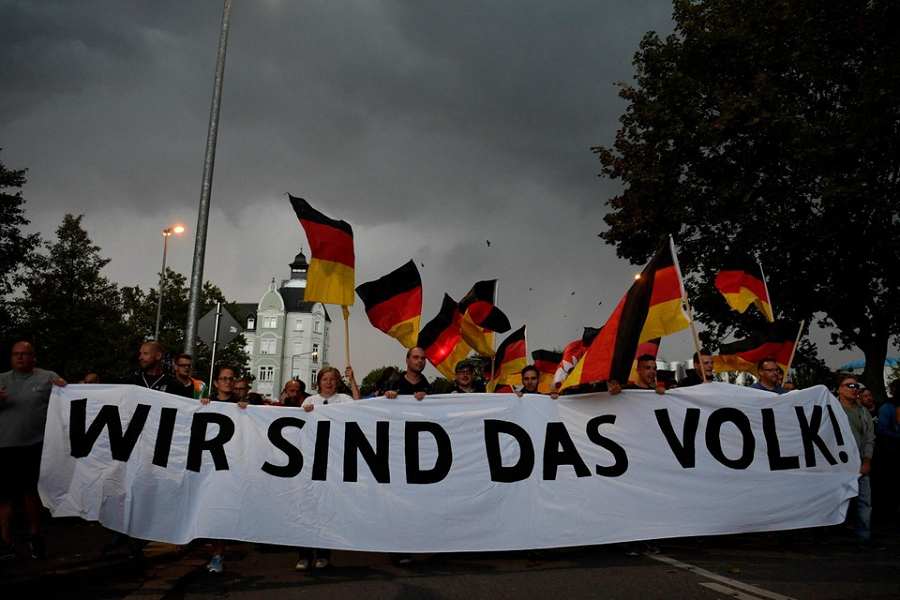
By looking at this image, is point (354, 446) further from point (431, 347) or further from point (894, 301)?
point (894, 301)

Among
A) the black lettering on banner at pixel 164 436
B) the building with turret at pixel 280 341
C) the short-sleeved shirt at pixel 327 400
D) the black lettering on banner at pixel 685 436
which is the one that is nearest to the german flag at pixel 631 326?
the black lettering on banner at pixel 685 436

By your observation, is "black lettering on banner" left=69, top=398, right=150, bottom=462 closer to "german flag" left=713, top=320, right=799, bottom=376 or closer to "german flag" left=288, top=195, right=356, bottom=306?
"german flag" left=288, top=195, right=356, bottom=306

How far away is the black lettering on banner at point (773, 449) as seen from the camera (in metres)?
6.95

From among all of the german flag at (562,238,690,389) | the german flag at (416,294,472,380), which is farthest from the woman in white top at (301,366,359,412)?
the german flag at (416,294,472,380)

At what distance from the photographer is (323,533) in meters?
5.96

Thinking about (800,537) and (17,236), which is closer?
(800,537)

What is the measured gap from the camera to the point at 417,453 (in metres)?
6.36

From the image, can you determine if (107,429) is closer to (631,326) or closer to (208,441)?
(208,441)

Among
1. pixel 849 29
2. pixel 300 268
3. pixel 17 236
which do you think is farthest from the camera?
pixel 300 268

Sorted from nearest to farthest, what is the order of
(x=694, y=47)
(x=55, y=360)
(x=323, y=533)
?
1. (x=323, y=533)
2. (x=694, y=47)
3. (x=55, y=360)

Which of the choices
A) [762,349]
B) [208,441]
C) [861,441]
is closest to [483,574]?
[208,441]

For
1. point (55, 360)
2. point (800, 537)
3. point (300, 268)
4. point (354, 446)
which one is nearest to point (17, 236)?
point (55, 360)

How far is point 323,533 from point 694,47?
18.5 metres

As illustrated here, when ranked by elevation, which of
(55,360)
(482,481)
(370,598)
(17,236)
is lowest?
(370,598)
